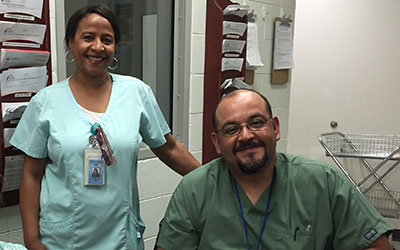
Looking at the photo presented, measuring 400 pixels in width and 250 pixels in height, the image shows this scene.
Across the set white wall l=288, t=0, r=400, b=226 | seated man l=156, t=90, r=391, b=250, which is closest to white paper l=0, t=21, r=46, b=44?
seated man l=156, t=90, r=391, b=250

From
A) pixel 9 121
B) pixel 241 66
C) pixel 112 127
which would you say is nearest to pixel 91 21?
pixel 112 127

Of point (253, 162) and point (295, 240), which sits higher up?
point (253, 162)

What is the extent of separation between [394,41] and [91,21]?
318 centimetres

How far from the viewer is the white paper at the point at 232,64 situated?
2568 mm

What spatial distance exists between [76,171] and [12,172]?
409 millimetres

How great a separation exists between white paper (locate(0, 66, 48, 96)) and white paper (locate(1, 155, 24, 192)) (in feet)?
0.87

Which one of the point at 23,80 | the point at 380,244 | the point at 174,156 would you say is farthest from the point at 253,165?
the point at 23,80

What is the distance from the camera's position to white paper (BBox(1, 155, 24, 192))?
1.67 meters

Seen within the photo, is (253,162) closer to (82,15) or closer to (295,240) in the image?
(295,240)

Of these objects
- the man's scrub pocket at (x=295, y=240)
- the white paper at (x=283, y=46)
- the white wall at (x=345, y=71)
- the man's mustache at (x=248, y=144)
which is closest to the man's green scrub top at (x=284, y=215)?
the man's scrub pocket at (x=295, y=240)

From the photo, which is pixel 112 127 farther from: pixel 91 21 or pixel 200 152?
pixel 200 152

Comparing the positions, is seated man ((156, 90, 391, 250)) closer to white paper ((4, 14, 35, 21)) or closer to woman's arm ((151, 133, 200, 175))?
woman's arm ((151, 133, 200, 175))

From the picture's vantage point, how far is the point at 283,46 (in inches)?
118

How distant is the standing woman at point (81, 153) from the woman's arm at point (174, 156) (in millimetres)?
217
